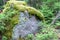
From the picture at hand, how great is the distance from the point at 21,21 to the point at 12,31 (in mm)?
547

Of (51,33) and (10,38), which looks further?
(10,38)

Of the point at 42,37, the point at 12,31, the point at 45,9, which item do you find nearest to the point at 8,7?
the point at 12,31

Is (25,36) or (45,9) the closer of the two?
(25,36)

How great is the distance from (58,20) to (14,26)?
279cm

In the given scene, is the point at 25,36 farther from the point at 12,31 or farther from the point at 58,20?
the point at 58,20

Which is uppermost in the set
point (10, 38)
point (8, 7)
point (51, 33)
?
point (8, 7)

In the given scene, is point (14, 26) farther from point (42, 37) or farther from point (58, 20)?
point (58, 20)

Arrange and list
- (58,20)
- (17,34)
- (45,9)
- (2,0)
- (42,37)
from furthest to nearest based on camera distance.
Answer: (2,0) → (45,9) → (58,20) → (17,34) → (42,37)

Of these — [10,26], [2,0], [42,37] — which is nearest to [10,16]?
[10,26]

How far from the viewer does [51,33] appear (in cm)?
623

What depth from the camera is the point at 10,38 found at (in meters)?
A: 7.35

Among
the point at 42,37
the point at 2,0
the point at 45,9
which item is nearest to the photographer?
the point at 42,37

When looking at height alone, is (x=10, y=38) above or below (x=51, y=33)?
below

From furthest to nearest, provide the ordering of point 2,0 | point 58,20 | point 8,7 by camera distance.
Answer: point 2,0
point 58,20
point 8,7
